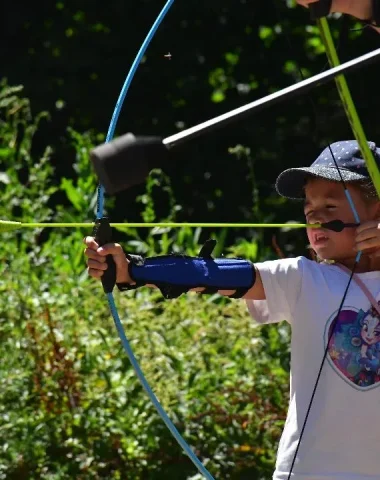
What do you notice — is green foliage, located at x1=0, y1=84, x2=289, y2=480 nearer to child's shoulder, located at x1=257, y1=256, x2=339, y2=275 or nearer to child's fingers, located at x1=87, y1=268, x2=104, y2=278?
child's shoulder, located at x1=257, y1=256, x2=339, y2=275

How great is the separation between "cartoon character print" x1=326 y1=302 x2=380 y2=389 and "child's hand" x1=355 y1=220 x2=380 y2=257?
0.55 ft

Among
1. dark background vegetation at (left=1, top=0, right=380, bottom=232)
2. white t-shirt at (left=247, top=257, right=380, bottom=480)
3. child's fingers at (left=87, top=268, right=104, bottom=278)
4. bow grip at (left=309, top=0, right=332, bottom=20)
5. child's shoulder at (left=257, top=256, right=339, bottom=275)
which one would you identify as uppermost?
dark background vegetation at (left=1, top=0, right=380, bottom=232)

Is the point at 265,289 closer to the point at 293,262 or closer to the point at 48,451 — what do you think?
the point at 293,262

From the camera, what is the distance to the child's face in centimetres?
260

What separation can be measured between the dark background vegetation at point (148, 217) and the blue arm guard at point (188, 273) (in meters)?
0.45

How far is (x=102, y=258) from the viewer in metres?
2.44

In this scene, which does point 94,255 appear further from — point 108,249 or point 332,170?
point 332,170

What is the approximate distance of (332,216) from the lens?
8.61 feet

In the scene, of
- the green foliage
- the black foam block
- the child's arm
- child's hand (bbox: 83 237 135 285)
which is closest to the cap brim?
the child's arm

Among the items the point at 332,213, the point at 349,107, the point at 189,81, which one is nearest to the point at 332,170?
the point at 332,213

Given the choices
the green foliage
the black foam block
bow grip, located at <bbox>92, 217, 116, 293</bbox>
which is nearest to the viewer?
the black foam block

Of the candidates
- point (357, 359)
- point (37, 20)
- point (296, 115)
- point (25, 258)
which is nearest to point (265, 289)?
point (357, 359)

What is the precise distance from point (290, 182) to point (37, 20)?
3665mm

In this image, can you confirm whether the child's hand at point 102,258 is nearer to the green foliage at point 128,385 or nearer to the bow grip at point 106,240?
the bow grip at point 106,240
